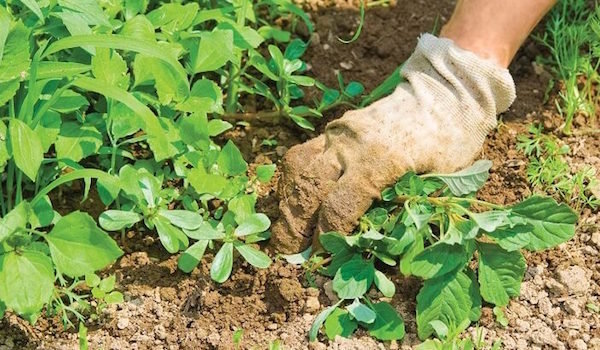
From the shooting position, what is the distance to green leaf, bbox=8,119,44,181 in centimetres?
205

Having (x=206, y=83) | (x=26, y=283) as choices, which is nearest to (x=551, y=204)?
(x=206, y=83)

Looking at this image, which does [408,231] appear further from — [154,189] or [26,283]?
[26,283]

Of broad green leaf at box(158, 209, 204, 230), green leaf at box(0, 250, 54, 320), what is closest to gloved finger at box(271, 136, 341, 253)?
broad green leaf at box(158, 209, 204, 230)

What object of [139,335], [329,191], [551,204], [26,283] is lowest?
[139,335]

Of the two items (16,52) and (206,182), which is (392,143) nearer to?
(206,182)

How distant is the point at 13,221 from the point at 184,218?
0.39 metres

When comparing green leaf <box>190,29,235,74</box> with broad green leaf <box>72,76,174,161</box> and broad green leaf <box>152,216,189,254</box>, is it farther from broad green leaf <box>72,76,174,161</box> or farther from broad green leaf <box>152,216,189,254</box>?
broad green leaf <box>152,216,189,254</box>

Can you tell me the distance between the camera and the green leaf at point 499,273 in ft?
7.29

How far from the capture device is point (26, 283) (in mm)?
1983

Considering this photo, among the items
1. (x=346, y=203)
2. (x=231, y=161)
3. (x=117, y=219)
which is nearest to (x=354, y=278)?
(x=346, y=203)

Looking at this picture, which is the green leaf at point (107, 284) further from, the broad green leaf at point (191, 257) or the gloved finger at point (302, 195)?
the gloved finger at point (302, 195)

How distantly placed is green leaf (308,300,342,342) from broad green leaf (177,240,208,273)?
0.30m

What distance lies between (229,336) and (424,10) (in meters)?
1.29

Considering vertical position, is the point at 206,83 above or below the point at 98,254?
above
